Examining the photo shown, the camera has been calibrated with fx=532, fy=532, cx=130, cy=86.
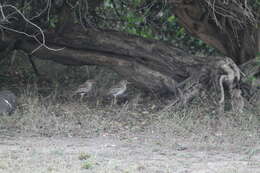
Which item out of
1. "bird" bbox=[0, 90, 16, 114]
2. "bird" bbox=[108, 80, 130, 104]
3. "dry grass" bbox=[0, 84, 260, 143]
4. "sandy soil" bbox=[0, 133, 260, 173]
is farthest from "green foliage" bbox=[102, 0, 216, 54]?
"sandy soil" bbox=[0, 133, 260, 173]

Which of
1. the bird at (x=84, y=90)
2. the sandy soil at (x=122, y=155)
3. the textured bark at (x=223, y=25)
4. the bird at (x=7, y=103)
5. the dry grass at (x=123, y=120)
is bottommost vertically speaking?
the sandy soil at (x=122, y=155)

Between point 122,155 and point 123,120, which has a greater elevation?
point 123,120

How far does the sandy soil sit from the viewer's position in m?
6.39

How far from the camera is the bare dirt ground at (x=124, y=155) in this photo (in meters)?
6.40

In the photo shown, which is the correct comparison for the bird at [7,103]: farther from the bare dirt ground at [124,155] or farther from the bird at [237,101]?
the bird at [237,101]

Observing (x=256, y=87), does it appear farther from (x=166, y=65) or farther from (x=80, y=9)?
(x=80, y=9)

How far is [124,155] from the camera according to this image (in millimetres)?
7277

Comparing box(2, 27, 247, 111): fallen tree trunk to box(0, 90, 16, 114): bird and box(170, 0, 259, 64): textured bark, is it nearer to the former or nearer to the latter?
box(170, 0, 259, 64): textured bark

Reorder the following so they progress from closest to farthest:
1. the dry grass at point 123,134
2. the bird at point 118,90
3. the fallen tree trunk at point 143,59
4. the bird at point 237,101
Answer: the dry grass at point 123,134, the bird at point 237,101, the fallen tree trunk at point 143,59, the bird at point 118,90

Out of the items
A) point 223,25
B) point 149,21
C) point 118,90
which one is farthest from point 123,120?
point 149,21

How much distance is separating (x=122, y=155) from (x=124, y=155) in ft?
0.09

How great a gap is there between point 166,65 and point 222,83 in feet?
3.94

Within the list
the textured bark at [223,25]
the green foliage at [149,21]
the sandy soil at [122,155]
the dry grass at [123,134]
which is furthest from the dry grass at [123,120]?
the green foliage at [149,21]

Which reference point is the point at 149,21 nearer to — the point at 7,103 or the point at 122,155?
the point at 7,103
